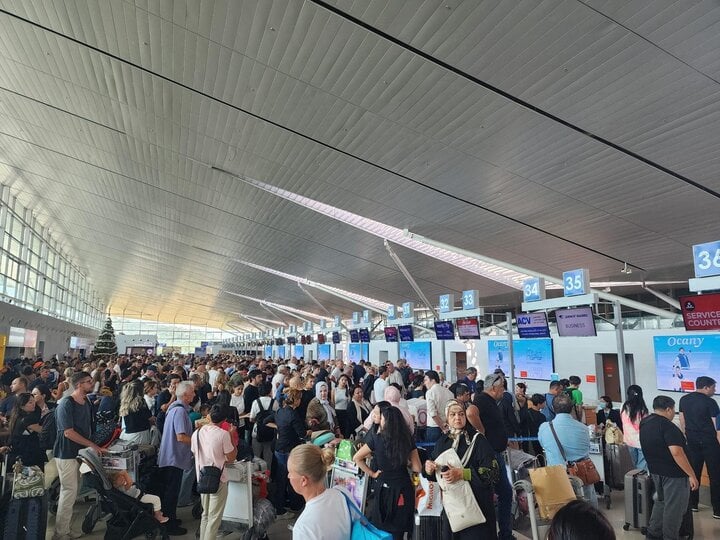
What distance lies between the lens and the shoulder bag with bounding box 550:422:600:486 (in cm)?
557

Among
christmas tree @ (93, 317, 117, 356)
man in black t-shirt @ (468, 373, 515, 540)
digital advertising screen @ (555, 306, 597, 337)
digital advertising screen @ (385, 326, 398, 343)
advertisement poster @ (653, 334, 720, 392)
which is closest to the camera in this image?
man in black t-shirt @ (468, 373, 515, 540)

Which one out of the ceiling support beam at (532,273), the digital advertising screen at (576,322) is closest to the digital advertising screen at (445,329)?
the ceiling support beam at (532,273)

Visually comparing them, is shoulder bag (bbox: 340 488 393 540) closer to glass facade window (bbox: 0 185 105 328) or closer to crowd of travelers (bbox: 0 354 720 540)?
crowd of travelers (bbox: 0 354 720 540)

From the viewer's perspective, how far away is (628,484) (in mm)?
6016

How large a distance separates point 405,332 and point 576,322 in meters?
8.55

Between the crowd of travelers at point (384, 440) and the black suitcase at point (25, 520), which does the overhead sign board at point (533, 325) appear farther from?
the black suitcase at point (25, 520)

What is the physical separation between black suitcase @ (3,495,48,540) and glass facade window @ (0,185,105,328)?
17.1 meters

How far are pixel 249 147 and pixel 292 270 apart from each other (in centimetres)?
1199

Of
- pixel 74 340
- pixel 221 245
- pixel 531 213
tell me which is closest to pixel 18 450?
pixel 531 213

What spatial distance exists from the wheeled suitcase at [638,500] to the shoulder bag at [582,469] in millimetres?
666

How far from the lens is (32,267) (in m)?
23.8

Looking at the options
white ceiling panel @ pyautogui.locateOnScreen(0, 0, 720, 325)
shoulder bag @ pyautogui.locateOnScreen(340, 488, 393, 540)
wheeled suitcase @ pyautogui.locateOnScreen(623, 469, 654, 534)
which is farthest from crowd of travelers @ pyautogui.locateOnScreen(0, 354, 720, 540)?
white ceiling panel @ pyautogui.locateOnScreen(0, 0, 720, 325)

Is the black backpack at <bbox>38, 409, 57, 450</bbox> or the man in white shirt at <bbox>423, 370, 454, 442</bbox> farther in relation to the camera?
the man in white shirt at <bbox>423, 370, 454, 442</bbox>

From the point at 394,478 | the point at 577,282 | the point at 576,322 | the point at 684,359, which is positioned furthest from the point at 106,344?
the point at 394,478
